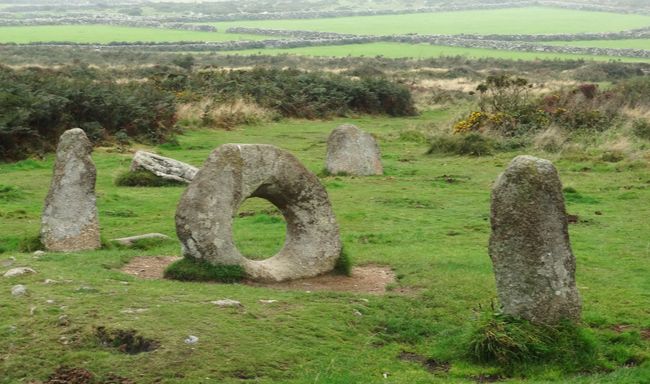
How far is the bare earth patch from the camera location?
1533 cm

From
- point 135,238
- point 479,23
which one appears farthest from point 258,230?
point 479,23

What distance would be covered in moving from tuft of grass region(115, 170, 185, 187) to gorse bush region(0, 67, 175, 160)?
5.40m

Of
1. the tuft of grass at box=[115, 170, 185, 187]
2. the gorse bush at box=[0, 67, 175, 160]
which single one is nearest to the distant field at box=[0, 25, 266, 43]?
the gorse bush at box=[0, 67, 175, 160]

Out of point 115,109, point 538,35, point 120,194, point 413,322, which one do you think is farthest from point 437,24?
point 413,322

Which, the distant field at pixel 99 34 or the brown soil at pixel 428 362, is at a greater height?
the brown soil at pixel 428 362

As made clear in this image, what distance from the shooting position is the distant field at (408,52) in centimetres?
10319

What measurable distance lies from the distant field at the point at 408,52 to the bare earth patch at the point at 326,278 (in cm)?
8603

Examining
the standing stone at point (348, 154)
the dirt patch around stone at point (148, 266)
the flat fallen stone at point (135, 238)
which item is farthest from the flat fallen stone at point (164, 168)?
the dirt patch around stone at point (148, 266)

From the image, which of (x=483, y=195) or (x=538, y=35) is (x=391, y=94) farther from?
(x=538, y=35)

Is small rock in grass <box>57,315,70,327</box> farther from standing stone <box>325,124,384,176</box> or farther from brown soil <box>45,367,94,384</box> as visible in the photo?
standing stone <box>325,124,384,176</box>

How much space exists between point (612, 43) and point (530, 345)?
115 meters

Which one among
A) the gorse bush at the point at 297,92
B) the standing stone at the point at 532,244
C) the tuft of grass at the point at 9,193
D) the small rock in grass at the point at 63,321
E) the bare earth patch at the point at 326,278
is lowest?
the gorse bush at the point at 297,92

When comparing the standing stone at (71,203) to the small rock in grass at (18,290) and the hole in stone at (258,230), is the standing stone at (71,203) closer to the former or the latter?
the hole in stone at (258,230)

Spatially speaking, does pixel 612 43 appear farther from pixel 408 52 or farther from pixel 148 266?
pixel 148 266
